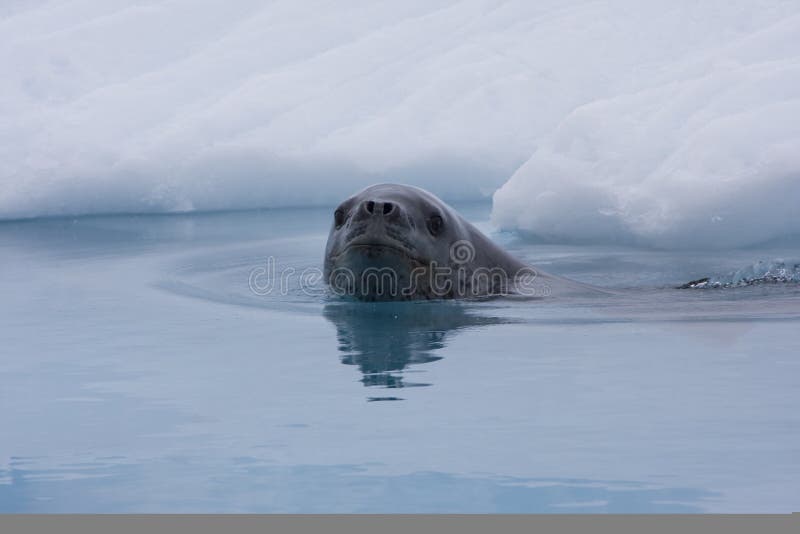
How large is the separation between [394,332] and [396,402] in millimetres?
1359

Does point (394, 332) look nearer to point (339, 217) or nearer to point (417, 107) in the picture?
point (339, 217)

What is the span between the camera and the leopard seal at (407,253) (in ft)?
17.8

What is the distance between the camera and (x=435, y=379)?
390 centimetres

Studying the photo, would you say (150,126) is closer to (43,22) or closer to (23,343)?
(43,22)

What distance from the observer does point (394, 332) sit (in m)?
4.91

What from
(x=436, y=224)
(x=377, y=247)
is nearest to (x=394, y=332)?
(x=377, y=247)

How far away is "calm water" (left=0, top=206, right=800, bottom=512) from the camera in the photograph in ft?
8.92

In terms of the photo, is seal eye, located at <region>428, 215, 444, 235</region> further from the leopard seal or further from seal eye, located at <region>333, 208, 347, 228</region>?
seal eye, located at <region>333, 208, 347, 228</region>

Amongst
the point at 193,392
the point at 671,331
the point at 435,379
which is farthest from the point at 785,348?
the point at 193,392

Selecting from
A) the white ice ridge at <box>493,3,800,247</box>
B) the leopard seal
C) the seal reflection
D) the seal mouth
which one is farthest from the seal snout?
the white ice ridge at <box>493,3,800,247</box>

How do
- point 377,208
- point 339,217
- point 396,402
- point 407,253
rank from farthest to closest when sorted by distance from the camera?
1. point 339,217
2. point 407,253
3. point 377,208
4. point 396,402

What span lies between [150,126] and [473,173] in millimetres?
3630

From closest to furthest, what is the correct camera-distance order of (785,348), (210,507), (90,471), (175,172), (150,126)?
(210,507), (90,471), (785,348), (175,172), (150,126)

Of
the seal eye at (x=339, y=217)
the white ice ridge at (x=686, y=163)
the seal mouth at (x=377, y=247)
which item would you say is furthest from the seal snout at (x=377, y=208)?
the white ice ridge at (x=686, y=163)
